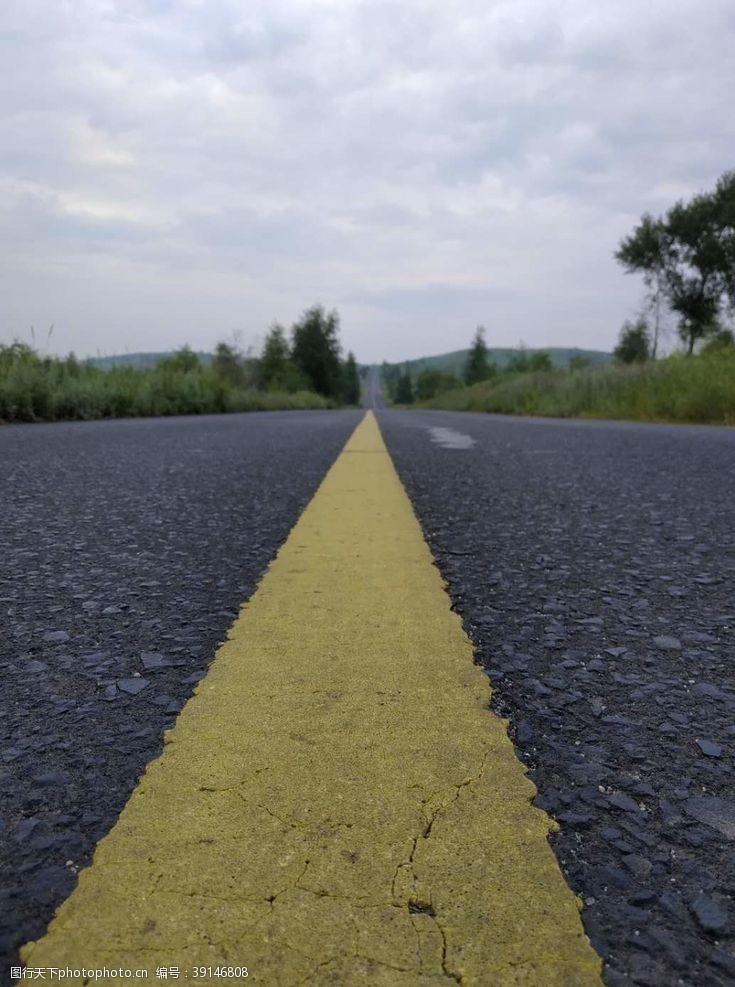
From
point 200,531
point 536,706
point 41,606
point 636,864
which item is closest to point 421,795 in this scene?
point 636,864

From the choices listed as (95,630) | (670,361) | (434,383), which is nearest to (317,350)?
(434,383)

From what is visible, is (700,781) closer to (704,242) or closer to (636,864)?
(636,864)

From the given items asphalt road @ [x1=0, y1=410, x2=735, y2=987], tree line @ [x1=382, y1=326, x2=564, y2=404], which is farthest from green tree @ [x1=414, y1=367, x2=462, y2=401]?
asphalt road @ [x1=0, y1=410, x2=735, y2=987]

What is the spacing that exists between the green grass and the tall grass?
398 inches

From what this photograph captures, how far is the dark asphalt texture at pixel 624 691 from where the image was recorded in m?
0.75

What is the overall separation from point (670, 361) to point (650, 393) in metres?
2.41

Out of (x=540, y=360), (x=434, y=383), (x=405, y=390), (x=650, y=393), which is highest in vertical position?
(x=540, y=360)

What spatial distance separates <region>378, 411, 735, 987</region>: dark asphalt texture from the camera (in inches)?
29.4

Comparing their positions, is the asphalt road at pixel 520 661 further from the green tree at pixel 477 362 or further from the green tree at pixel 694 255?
the green tree at pixel 477 362

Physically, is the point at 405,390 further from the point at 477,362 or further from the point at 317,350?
the point at 317,350

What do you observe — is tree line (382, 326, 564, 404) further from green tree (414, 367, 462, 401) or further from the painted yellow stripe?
the painted yellow stripe

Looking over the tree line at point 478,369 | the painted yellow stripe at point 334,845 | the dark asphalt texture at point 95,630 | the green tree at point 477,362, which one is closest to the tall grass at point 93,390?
the dark asphalt texture at point 95,630

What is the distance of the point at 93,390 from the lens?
12609 mm

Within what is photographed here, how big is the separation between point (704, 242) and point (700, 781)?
3384cm
